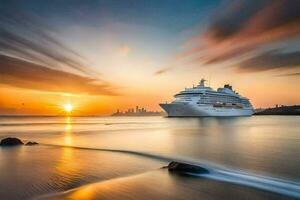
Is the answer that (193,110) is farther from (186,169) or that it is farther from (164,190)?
(164,190)

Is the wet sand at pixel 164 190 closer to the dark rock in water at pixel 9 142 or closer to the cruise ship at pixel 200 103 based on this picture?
the dark rock in water at pixel 9 142

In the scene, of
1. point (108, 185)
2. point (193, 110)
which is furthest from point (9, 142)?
point (193, 110)

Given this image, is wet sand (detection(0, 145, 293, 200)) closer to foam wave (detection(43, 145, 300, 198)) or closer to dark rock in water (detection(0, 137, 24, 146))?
foam wave (detection(43, 145, 300, 198))

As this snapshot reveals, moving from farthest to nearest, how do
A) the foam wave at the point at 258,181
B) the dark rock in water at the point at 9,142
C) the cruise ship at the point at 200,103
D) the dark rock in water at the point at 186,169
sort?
the cruise ship at the point at 200,103 → the dark rock in water at the point at 9,142 → the dark rock in water at the point at 186,169 → the foam wave at the point at 258,181

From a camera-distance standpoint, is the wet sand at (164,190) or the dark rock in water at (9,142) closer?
the wet sand at (164,190)

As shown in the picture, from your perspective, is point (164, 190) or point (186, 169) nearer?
point (164, 190)

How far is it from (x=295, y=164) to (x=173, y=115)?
110655 mm

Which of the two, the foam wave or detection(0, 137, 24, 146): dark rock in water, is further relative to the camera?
detection(0, 137, 24, 146): dark rock in water

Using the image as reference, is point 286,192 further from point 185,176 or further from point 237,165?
point 237,165

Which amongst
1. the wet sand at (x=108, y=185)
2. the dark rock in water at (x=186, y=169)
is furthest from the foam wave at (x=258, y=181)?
the wet sand at (x=108, y=185)

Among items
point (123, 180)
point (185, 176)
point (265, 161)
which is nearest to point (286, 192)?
point (185, 176)

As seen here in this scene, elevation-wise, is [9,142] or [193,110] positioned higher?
[193,110]

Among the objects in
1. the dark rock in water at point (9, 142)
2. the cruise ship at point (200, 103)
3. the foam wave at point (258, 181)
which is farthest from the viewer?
the cruise ship at point (200, 103)

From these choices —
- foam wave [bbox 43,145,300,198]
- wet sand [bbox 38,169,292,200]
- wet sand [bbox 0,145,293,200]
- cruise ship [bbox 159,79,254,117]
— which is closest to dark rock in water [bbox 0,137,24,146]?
wet sand [bbox 0,145,293,200]
